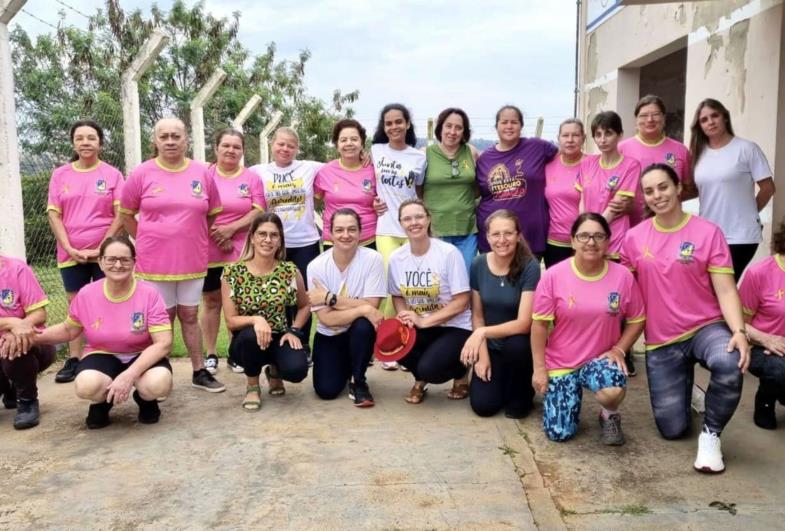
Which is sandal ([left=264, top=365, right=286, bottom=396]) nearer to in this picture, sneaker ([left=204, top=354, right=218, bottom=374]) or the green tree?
sneaker ([left=204, top=354, right=218, bottom=374])

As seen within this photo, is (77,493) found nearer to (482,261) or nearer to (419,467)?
(419,467)

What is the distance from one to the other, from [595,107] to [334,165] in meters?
5.52

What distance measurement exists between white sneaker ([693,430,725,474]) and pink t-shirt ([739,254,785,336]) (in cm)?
80

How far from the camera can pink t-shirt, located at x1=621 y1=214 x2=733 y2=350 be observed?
3.51m

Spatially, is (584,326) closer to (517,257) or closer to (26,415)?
(517,257)

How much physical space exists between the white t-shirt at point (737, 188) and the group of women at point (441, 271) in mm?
12

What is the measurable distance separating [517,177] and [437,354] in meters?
1.40

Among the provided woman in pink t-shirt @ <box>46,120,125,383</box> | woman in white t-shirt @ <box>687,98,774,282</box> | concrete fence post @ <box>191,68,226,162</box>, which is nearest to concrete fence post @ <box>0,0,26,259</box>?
woman in pink t-shirt @ <box>46,120,125,383</box>

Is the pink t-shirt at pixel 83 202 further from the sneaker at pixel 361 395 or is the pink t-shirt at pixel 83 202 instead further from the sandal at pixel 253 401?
the sneaker at pixel 361 395

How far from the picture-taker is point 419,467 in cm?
329

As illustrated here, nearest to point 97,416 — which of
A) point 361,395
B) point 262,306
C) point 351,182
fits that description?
point 262,306

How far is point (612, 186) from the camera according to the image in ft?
14.8

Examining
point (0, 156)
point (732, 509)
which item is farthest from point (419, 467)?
point (0, 156)

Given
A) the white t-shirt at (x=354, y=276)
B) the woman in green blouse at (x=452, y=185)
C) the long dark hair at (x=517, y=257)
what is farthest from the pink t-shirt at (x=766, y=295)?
the white t-shirt at (x=354, y=276)
